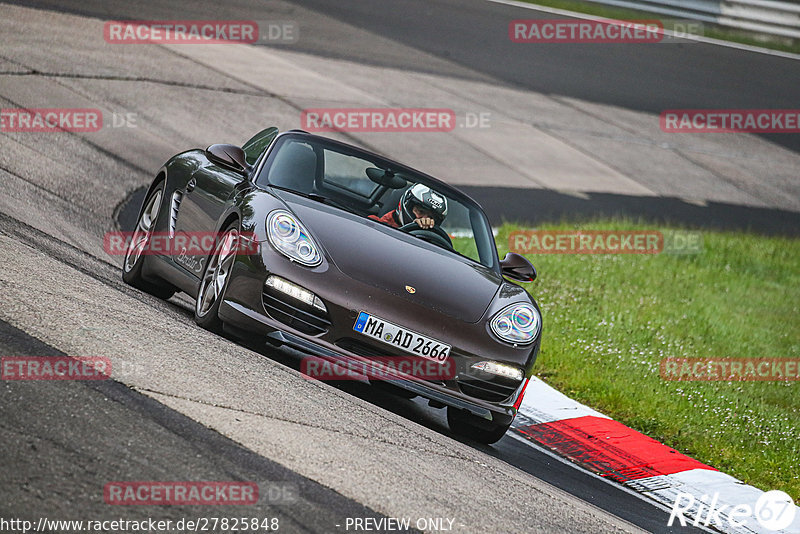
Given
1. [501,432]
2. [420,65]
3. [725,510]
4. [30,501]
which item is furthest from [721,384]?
[420,65]

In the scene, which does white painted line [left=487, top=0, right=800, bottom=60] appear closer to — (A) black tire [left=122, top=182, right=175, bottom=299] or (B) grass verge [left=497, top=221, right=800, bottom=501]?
(B) grass verge [left=497, top=221, right=800, bottom=501]

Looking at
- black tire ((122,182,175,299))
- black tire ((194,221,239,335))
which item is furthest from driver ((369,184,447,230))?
black tire ((122,182,175,299))

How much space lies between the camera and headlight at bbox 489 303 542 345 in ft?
20.5

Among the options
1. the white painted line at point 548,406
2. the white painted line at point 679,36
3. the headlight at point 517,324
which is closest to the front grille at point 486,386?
the headlight at point 517,324

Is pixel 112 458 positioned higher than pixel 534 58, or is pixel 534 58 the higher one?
pixel 534 58

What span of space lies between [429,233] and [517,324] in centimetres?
100

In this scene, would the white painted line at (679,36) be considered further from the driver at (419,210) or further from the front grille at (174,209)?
the driver at (419,210)

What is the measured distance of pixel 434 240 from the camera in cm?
702

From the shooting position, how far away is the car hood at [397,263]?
6.06 meters

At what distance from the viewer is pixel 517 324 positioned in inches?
250

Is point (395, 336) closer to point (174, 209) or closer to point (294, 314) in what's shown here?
point (294, 314)

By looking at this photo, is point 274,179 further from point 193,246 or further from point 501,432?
point 501,432

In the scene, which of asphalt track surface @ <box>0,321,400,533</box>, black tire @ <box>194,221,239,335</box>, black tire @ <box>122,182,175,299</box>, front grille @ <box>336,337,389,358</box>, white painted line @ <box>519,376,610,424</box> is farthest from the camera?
white painted line @ <box>519,376,610,424</box>

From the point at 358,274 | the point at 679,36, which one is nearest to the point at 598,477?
the point at 358,274
